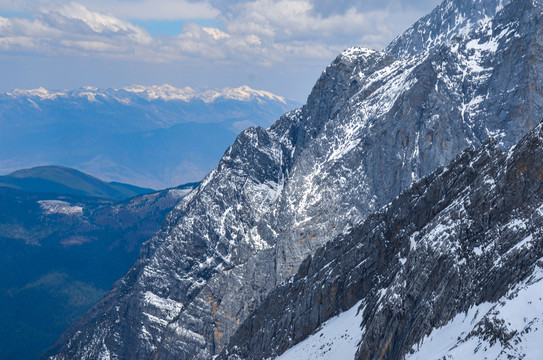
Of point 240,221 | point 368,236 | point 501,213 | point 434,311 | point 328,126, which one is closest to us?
point 434,311

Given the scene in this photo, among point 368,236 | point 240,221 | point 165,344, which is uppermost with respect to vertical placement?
point 240,221

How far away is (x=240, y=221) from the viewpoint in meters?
170

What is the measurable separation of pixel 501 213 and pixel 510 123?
254ft

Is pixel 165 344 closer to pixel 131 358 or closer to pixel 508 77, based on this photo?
pixel 131 358

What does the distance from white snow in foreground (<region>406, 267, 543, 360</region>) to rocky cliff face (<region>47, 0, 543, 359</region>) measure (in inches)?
3362

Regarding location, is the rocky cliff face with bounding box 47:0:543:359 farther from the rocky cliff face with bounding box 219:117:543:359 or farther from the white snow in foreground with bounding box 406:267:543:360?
the white snow in foreground with bounding box 406:267:543:360

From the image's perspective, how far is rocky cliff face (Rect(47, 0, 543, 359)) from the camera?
130500 millimetres

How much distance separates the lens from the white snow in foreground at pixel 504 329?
37.9 metres

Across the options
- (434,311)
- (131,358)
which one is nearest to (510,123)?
(434,311)

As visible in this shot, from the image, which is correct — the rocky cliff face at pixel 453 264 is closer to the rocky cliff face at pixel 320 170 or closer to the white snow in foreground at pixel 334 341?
the white snow in foreground at pixel 334 341

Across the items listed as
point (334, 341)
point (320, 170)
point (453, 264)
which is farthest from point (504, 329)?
point (320, 170)

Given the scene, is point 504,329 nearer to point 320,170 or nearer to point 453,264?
point 453,264

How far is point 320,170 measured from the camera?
151000 millimetres

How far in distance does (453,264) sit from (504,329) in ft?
46.7
